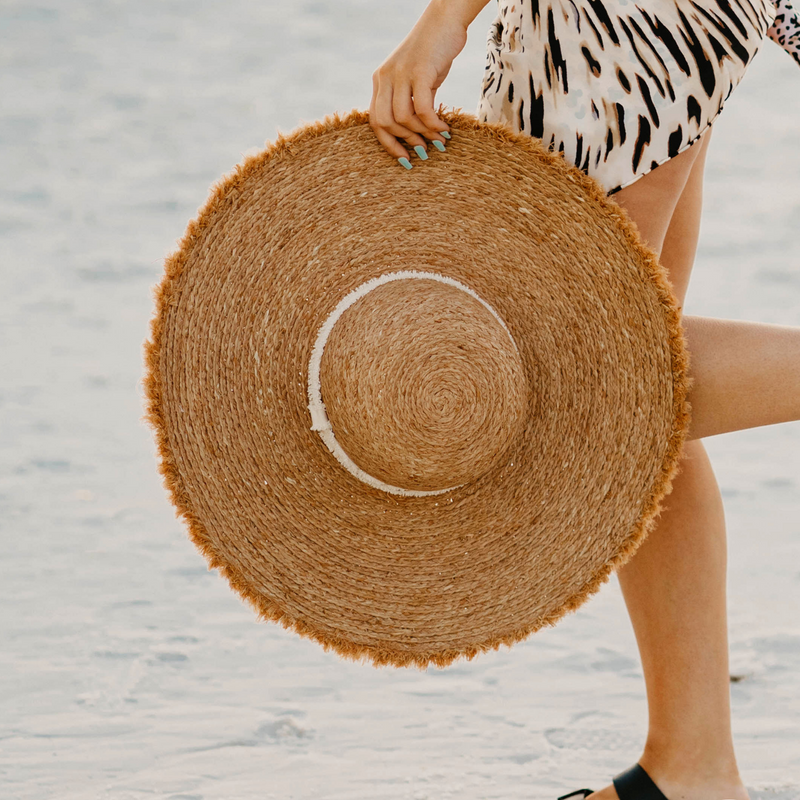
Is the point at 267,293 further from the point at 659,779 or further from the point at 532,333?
the point at 659,779

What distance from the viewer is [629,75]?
102cm

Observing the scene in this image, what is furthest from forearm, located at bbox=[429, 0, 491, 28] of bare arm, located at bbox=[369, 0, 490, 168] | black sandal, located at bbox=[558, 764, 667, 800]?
black sandal, located at bbox=[558, 764, 667, 800]

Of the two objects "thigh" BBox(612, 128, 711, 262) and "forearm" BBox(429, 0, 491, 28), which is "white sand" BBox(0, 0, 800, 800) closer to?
"thigh" BBox(612, 128, 711, 262)

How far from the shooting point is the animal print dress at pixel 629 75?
102 centimetres

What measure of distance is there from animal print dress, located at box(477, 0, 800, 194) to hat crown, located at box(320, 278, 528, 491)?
0.22 metres

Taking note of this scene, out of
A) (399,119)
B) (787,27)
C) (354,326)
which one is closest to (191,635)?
(354,326)

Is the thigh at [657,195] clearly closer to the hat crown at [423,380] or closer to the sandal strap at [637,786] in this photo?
the hat crown at [423,380]

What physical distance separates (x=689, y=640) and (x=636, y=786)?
19cm

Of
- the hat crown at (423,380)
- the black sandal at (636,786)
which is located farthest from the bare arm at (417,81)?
the black sandal at (636,786)

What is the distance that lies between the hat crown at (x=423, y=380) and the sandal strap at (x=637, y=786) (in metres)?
0.50

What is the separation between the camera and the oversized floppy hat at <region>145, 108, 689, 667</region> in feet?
3.28

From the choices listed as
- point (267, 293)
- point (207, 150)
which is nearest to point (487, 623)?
point (267, 293)

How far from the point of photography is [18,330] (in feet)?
11.4

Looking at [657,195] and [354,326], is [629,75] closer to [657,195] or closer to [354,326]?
[657,195]
